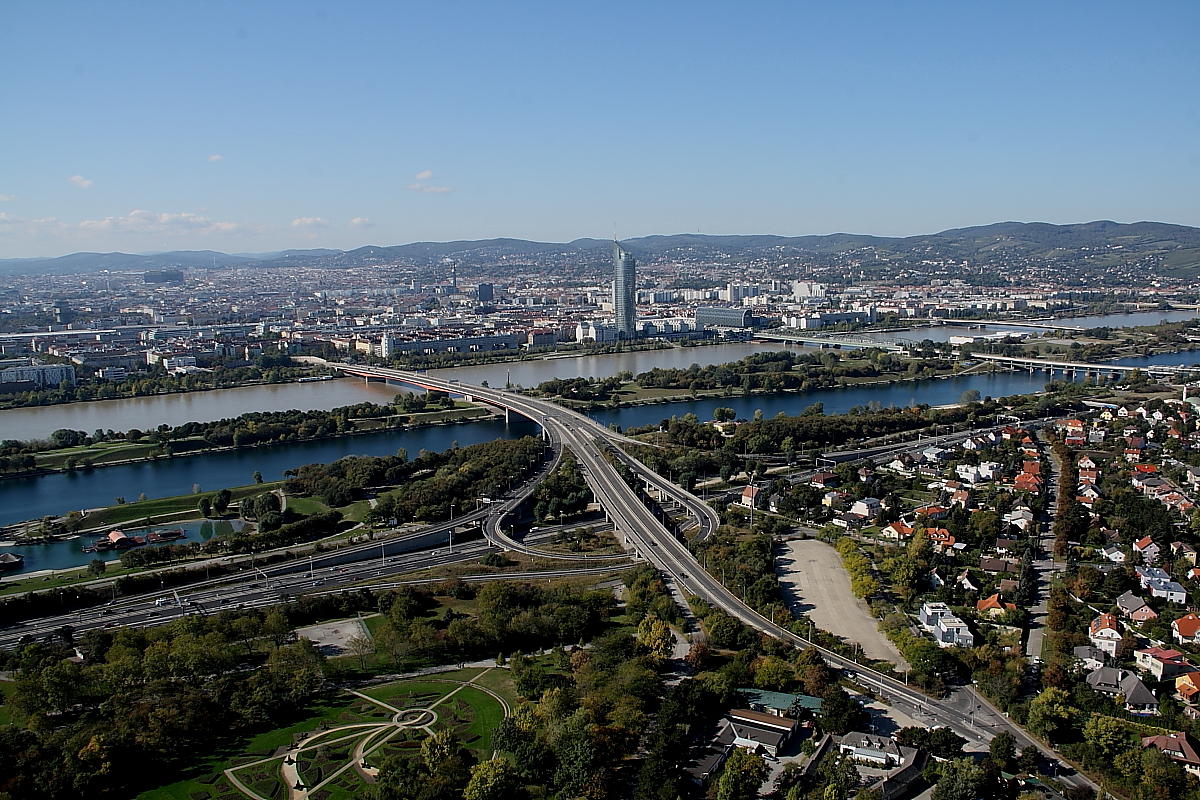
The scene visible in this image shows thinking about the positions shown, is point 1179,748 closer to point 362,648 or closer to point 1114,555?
point 1114,555

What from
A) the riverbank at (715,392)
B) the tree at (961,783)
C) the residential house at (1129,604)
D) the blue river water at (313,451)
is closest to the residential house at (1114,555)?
the residential house at (1129,604)

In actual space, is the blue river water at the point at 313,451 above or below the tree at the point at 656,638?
below

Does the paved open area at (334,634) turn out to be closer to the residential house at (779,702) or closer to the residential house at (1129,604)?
the residential house at (779,702)

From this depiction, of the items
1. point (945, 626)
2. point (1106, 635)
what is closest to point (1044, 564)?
point (1106, 635)

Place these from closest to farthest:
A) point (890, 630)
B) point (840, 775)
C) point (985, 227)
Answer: point (840, 775)
point (890, 630)
point (985, 227)

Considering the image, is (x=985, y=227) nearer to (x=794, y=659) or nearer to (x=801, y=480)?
(x=801, y=480)

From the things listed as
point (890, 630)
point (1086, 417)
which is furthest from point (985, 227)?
point (890, 630)

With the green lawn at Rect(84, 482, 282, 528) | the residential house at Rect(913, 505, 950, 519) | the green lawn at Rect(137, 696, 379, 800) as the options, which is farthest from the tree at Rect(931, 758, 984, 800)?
the green lawn at Rect(84, 482, 282, 528)
